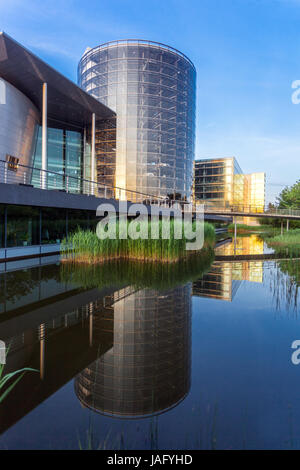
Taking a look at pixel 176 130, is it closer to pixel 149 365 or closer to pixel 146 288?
pixel 146 288

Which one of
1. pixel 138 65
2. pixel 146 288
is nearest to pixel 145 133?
pixel 138 65

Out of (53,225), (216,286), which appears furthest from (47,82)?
(216,286)

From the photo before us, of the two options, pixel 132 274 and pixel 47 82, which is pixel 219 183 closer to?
pixel 47 82

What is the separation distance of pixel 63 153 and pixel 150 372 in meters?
26.4

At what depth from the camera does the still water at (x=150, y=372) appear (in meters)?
2.28

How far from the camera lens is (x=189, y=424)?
7.80ft

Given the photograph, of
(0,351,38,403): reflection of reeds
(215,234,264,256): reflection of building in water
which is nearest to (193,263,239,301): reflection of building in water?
(0,351,38,403): reflection of reeds

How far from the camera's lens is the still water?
2.28 metres

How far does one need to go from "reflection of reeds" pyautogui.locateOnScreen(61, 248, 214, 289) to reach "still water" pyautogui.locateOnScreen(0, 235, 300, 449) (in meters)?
Answer: 1.44

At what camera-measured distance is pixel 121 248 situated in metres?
12.7

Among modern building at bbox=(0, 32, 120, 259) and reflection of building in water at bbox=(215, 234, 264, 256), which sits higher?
modern building at bbox=(0, 32, 120, 259)

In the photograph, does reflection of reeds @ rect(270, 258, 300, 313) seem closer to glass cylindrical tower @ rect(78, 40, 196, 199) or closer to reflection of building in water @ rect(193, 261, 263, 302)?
reflection of building in water @ rect(193, 261, 263, 302)

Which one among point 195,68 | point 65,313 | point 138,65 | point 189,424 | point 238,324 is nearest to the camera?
point 189,424
